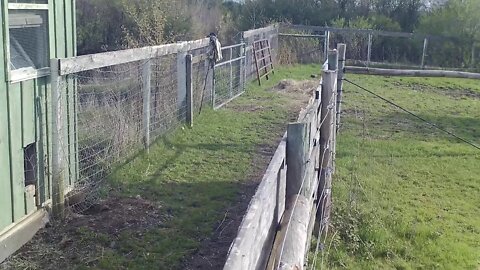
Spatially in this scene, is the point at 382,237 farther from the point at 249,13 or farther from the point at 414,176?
the point at 249,13

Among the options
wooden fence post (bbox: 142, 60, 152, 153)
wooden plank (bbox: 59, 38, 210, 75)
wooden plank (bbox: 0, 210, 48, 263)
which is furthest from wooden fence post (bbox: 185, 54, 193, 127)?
wooden plank (bbox: 0, 210, 48, 263)

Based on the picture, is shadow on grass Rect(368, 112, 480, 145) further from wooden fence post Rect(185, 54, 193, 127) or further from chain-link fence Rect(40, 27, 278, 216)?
wooden fence post Rect(185, 54, 193, 127)

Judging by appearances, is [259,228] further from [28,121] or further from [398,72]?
[398,72]

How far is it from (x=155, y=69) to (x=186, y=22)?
15794mm

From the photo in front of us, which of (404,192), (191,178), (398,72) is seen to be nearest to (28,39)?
(191,178)

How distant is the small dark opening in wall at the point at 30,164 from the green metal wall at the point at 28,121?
0.04 m

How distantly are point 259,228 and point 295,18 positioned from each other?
2758cm

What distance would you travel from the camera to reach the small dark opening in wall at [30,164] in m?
5.56

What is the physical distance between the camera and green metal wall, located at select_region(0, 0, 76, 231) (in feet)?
16.4

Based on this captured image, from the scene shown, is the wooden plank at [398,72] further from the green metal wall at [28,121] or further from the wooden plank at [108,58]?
the green metal wall at [28,121]

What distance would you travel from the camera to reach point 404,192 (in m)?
7.54

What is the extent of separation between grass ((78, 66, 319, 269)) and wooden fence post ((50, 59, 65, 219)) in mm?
519

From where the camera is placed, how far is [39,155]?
562 cm

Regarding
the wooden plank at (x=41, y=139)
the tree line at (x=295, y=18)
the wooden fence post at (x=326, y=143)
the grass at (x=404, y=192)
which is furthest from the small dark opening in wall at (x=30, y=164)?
the tree line at (x=295, y=18)
